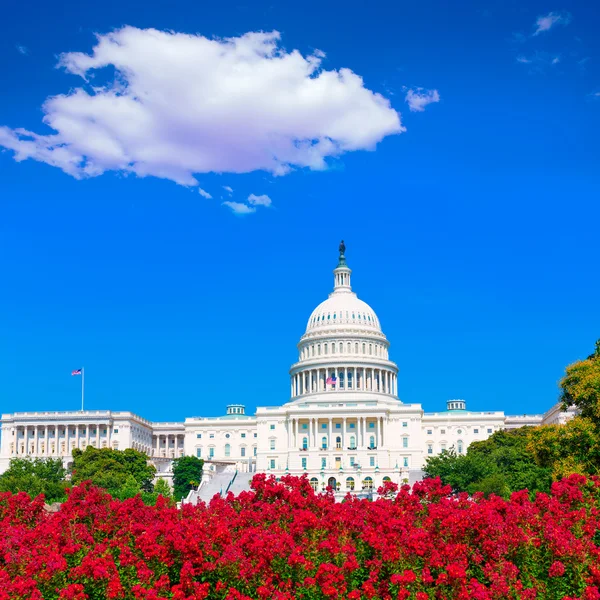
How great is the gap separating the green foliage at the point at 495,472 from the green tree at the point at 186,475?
1430 inches

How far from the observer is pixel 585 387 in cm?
6322

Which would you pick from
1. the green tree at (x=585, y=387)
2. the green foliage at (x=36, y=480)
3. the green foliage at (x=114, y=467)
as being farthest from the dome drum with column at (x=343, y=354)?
the green tree at (x=585, y=387)

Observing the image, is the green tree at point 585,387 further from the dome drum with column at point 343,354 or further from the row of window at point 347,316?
the row of window at point 347,316

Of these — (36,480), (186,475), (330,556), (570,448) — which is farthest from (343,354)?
(330,556)

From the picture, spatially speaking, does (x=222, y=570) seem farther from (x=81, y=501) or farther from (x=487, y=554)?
(x=81, y=501)

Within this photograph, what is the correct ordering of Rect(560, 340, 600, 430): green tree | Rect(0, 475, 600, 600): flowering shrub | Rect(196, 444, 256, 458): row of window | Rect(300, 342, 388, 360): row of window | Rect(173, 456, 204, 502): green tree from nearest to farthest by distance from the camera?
1. Rect(0, 475, 600, 600): flowering shrub
2. Rect(560, 340, 600, 430): green tree
3. Rect(173, 456, 204, 502): green tree
4. Rect(300, 342, 388, 360): row of window
5. Rect(196, 444, 256, 458): row of window

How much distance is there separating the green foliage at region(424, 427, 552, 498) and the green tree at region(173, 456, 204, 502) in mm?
36331

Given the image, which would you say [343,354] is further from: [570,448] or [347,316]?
[570,448]

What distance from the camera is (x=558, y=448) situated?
63.0 metres

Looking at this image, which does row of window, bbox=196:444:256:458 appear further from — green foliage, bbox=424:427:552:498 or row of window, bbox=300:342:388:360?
green foliage, bbox=424:427:552:498

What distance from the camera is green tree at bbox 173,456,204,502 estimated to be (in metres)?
125

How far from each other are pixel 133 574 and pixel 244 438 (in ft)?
499

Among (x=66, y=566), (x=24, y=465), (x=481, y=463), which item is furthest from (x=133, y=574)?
(x=24, y=465)

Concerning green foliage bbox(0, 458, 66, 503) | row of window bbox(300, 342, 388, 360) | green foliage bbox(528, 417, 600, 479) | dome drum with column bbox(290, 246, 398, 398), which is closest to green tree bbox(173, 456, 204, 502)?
green foliage bbox(0, 458, 66, 503)
